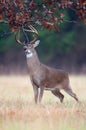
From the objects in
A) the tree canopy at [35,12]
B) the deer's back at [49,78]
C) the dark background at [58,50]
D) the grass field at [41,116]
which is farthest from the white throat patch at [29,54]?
the dark background at [58,50]

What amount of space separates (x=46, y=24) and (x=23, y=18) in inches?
18.3

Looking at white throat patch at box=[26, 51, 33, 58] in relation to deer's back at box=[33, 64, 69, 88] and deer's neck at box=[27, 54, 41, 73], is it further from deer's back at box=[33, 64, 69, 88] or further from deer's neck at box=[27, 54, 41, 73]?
deer's back at box=[33, 64, 69, 88]

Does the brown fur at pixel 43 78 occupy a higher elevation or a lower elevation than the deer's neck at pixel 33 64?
lower

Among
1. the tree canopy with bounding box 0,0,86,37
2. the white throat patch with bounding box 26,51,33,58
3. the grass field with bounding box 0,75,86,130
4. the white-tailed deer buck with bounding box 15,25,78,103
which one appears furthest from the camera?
the white throat patch with bounding box 26,51,33,58

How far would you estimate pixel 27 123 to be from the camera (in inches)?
503

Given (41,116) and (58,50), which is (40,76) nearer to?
(41,116)

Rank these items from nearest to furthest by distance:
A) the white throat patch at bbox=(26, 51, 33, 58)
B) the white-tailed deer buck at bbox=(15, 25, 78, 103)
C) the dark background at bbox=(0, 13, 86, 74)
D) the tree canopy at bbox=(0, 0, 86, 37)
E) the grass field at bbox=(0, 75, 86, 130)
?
A: the grass field at bbox=(0, 75, 86, 130), the tree canopy at bbox=(0, 0, 86, 37), the white-tailed deer buck at bbox=(15, 25, 78, 103), the white throat patch at bbox=(26, 51, 33, 58), the dark background at bbox=(0, 13, 86, 74)

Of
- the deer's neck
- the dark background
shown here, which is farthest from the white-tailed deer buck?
the dark background

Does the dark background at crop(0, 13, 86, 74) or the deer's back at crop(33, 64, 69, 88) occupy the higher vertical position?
the deer's back at crop(33, 64, 69, 88)

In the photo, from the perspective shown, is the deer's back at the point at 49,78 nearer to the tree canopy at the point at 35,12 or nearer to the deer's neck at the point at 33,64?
the deer's neck at the point at 33,64

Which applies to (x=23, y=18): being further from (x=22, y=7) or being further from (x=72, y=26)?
(x=72, y=26)

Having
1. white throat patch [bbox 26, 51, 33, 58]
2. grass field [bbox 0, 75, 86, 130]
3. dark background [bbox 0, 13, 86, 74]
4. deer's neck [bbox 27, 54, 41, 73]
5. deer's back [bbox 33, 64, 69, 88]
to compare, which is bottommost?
dark background [bbox 0, 13, 86, 74]

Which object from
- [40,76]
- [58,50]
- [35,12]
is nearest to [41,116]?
[35,12]

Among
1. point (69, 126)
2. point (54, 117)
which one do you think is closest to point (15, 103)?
point (54, 117)
